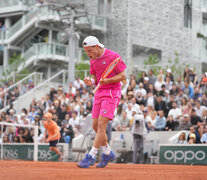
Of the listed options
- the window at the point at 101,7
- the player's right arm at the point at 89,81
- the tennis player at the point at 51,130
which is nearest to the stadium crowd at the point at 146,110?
the tennis player at the point at 51,130

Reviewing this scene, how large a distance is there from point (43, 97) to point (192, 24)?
50.5 feet

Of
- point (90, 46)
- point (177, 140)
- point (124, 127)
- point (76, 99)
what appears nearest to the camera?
point (90, 46)

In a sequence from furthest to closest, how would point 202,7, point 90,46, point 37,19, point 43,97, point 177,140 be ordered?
point 37,19, point 202,7, point 43,97, point 177,140, point 90,46

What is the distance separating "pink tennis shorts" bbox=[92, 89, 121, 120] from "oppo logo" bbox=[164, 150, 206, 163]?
716 cm

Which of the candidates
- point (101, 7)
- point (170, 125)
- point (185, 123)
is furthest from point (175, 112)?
point (101, 7)

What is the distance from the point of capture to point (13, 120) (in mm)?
22172

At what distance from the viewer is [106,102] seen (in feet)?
28.1

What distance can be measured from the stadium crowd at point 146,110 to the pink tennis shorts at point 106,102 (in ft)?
24.6

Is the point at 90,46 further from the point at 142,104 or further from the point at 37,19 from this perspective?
the point at 37,19

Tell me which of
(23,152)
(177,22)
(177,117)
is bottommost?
(23,152)

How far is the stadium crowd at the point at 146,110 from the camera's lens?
17.4 metres

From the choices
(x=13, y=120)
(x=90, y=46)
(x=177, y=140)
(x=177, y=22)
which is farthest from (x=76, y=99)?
(x=177, y=22)

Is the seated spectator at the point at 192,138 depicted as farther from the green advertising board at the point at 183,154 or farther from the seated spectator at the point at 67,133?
the seated spectator at the point at 67,133

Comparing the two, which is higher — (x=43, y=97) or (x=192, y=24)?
(x=192, y=24)
